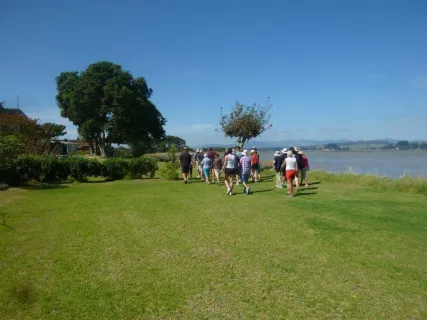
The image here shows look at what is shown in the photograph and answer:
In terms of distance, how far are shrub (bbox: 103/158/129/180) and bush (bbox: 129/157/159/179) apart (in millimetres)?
299

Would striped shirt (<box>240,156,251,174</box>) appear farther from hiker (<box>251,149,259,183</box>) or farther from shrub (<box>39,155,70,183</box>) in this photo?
shrub (<box>39,155,70,183</box>)

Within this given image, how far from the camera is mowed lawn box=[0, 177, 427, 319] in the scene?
388cm

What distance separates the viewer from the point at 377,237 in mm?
6656

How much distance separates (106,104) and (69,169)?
19.6m

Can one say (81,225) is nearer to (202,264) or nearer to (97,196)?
(202,264)

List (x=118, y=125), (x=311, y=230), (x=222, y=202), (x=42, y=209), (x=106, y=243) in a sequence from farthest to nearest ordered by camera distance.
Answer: (x=118, y=125) → (x=222, y=202) → (x=42, y=209) → (x=311, y=230) → (x=106, y=243)

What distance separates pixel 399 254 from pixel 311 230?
1.80 m

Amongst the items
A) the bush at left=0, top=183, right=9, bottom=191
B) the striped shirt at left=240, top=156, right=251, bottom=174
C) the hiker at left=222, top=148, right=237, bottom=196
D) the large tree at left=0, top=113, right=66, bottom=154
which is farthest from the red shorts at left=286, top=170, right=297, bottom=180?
the large tree at left=0, top=113, right=66, bottom=154

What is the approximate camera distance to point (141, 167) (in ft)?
59.0

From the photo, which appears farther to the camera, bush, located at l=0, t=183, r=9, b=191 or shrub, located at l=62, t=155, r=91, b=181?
shrub, located at l=62, t=155, r=91, b=181

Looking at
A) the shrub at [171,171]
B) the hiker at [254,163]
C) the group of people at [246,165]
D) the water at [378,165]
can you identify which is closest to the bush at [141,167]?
the shrub at [171,171]

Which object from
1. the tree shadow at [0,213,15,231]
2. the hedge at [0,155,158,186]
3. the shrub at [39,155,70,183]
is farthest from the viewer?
the shrub at [39,155,70,183]

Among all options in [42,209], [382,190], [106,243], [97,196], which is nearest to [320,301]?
[106,243]

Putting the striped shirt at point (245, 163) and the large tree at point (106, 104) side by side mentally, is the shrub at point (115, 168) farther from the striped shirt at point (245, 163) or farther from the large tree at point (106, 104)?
the large tree at point (106, 104)
